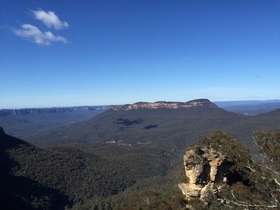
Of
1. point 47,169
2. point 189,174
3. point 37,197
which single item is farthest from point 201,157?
point 47,169

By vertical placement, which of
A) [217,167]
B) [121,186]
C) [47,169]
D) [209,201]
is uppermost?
[217,167]

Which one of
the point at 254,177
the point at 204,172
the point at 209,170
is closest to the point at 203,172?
the point at 204,172

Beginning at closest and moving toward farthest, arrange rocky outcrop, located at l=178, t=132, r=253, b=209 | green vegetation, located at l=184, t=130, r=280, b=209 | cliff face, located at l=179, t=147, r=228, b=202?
green vegetation, located at l=184, t=130, r=280, b=209 < rocky outcrop, located at l=178, t=132, r=253, b=209 < cliff face, located at l=179, t=147, r=228, b=202

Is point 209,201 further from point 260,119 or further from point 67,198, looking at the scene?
point 260,119

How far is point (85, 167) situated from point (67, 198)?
2176 centimetres

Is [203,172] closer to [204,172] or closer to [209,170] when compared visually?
[204,172]

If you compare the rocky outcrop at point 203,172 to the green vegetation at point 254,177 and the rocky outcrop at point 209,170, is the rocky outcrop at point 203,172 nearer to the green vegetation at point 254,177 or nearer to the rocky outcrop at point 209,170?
the rocky outcrop at point 209,170

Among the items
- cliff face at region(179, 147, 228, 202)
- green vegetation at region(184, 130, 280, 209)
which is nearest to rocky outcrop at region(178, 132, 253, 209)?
cliff face at region(179, 147, 228, 202)

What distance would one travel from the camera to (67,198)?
85.1m

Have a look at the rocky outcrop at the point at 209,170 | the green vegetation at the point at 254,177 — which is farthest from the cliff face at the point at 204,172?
the green vegetation at the point at 254,177

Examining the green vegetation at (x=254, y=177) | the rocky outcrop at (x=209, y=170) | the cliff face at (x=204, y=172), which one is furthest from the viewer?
the cliff face at (x=204, y=172)

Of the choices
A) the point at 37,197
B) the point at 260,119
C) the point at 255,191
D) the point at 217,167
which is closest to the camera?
the point at 255,191

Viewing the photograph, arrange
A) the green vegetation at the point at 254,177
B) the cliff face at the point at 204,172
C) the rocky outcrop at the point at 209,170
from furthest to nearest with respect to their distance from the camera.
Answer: the cliff face at the point at 204,172, the rocky outcrop at the point at 209,170, the green vegetation at the point at 254,177

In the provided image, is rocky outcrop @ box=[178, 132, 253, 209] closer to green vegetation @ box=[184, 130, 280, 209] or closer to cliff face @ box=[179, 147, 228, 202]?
cliff face @ box=[179, 147, 228, 202]
